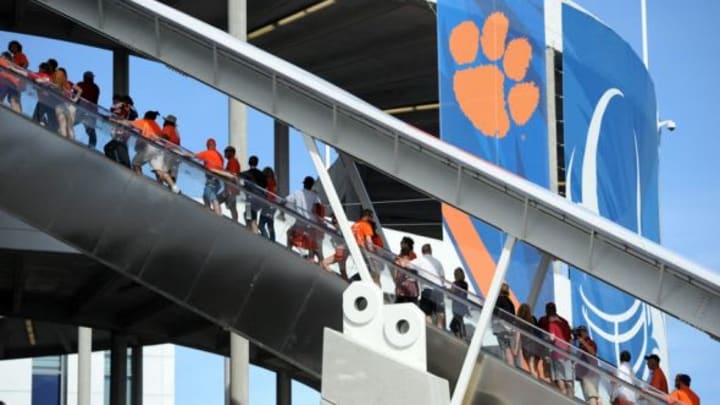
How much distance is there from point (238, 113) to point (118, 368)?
10873mm

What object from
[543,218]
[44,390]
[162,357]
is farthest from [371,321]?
[162,357]

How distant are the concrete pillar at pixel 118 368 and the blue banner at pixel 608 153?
11372 millimetres

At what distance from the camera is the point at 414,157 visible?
18672mm

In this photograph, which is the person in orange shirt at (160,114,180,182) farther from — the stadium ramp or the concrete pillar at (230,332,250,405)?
the concrete pillar at (230,332,250,405)

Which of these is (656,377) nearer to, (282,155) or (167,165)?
(167,165)

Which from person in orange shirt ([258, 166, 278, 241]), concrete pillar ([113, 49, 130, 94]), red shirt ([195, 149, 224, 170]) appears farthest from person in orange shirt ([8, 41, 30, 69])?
concrete pillar ([113, 49, 130, 94])

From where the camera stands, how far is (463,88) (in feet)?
114

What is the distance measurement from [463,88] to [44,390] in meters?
35.7

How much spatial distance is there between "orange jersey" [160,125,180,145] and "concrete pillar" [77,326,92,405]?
69.6 ft

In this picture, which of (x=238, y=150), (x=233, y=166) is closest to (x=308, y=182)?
(x=233, y=166)

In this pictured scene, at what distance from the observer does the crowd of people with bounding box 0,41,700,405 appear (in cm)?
1827

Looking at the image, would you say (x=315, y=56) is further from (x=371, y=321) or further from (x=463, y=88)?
(x=371, y=321)

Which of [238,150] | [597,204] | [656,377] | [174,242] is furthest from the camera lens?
[597,204]

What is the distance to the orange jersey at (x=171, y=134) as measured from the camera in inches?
824
